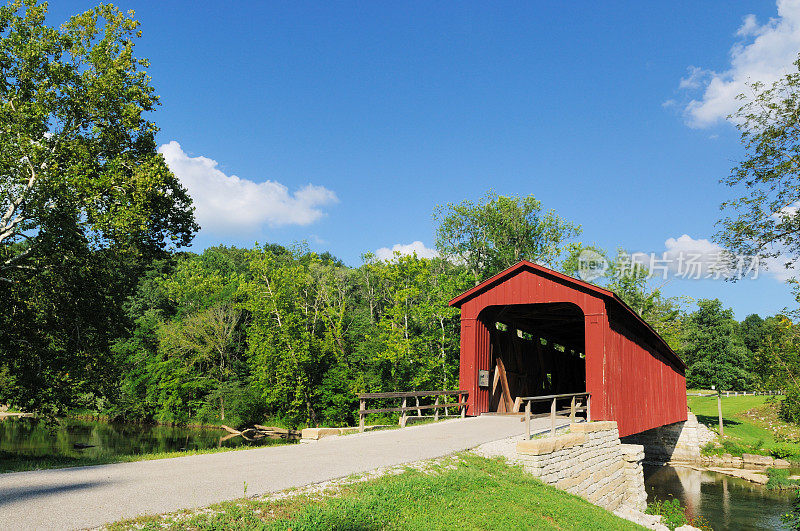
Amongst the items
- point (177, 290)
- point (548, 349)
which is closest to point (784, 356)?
point (548, 349)

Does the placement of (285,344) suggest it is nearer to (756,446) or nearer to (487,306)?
(487,306)

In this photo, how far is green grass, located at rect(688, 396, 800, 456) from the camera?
100ft

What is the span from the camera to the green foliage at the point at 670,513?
15156 millimetres

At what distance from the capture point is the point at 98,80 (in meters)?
16.0

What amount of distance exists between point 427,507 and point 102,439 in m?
29.8

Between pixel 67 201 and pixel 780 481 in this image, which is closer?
pixel 67 201

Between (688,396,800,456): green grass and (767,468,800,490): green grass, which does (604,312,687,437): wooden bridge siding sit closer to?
(767,468,800,490): green grass

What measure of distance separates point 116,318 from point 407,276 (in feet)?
55.6

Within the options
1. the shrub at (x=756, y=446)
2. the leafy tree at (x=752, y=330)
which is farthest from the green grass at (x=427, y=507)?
the leafy tree at (x=752, y=330)

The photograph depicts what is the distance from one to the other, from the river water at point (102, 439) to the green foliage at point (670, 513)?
18016 mm

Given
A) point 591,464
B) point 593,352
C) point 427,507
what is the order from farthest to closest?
point 593,352, point 591,464, point 427,507

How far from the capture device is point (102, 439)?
30.5 m

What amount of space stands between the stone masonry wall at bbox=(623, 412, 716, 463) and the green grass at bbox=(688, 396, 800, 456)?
1.44m

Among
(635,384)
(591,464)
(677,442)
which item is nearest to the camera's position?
(591,464)
